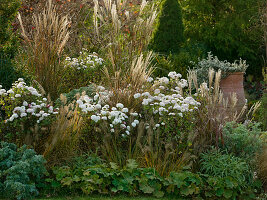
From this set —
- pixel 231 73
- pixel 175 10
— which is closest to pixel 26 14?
pixel 175 10

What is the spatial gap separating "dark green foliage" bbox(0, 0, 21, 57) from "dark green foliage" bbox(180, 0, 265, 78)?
7347 millimetres

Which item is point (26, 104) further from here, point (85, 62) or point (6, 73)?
point (85, 62)

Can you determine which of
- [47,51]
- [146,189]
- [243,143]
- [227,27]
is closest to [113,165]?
[146,189]

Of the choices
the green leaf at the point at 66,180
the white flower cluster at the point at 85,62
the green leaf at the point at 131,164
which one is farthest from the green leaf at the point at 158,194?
the white flower cluster at the point at 85,62

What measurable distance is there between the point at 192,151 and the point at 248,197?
0.91 m

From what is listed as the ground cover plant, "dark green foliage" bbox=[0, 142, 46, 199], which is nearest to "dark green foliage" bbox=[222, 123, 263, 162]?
the ground cover plant

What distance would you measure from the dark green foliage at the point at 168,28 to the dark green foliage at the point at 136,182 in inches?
217

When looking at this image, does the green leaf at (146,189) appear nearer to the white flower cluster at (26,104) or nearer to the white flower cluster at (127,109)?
the white flower cluster at (127,109)

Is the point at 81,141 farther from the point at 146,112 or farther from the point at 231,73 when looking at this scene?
the point at 231,73

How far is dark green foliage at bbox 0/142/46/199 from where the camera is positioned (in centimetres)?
402

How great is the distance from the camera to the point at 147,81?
5.95 metres

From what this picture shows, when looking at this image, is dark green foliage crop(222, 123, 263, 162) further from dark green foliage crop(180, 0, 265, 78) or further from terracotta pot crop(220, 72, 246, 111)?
dark green foliage crop(180, 0, 265, 78)

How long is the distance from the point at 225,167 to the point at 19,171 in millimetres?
2468

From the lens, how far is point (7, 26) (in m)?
5.93
